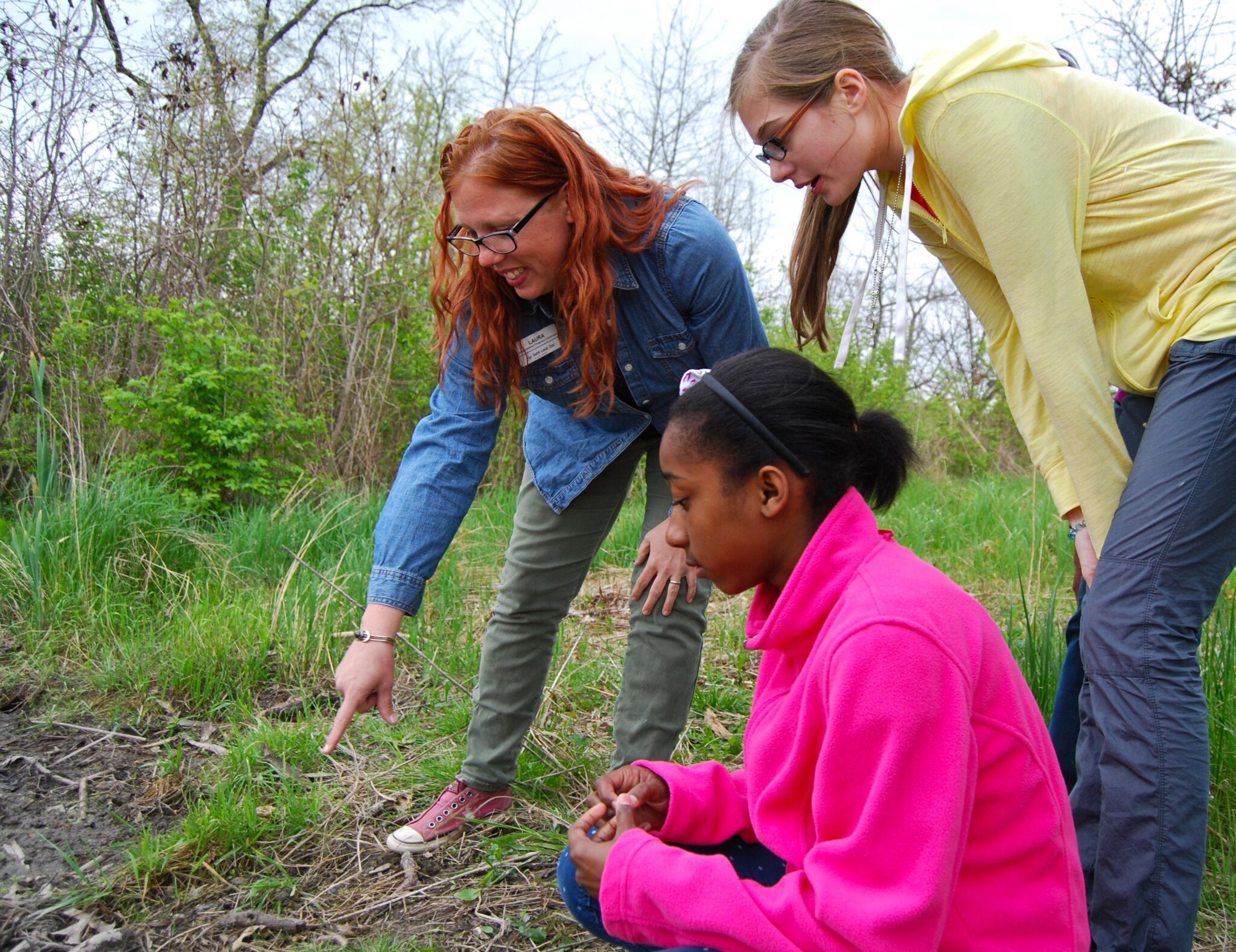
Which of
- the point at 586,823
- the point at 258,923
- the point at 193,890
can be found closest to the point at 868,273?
the point at 586,823

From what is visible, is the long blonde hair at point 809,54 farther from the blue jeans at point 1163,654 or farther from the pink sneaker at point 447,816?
the pink sneaker at point 447,816

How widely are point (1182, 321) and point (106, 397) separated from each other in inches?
184

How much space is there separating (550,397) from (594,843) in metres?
1.34

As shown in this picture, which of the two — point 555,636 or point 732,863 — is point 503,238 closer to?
point 555,636

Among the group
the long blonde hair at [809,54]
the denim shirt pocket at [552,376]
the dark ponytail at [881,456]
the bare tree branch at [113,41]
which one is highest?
the bare tree branch at [113,41]

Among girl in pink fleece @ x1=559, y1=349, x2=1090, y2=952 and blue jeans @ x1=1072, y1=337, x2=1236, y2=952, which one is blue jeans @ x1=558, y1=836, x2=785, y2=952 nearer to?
girl in pink fleece @ x1=559, y1=349, x2=1090, y2=952

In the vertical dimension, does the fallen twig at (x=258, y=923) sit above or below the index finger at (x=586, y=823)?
below

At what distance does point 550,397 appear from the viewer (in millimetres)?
2580

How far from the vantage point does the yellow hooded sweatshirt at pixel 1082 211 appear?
1.76 metres

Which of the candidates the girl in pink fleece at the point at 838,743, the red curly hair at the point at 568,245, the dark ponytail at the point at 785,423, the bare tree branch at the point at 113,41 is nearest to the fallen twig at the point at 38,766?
the red curly hair at the point at 568,245

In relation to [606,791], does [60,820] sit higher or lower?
lower

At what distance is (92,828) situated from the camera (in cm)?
263

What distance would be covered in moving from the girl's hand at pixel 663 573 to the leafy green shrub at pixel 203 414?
3333mm

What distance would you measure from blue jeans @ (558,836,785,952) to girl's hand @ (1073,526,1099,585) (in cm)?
81
